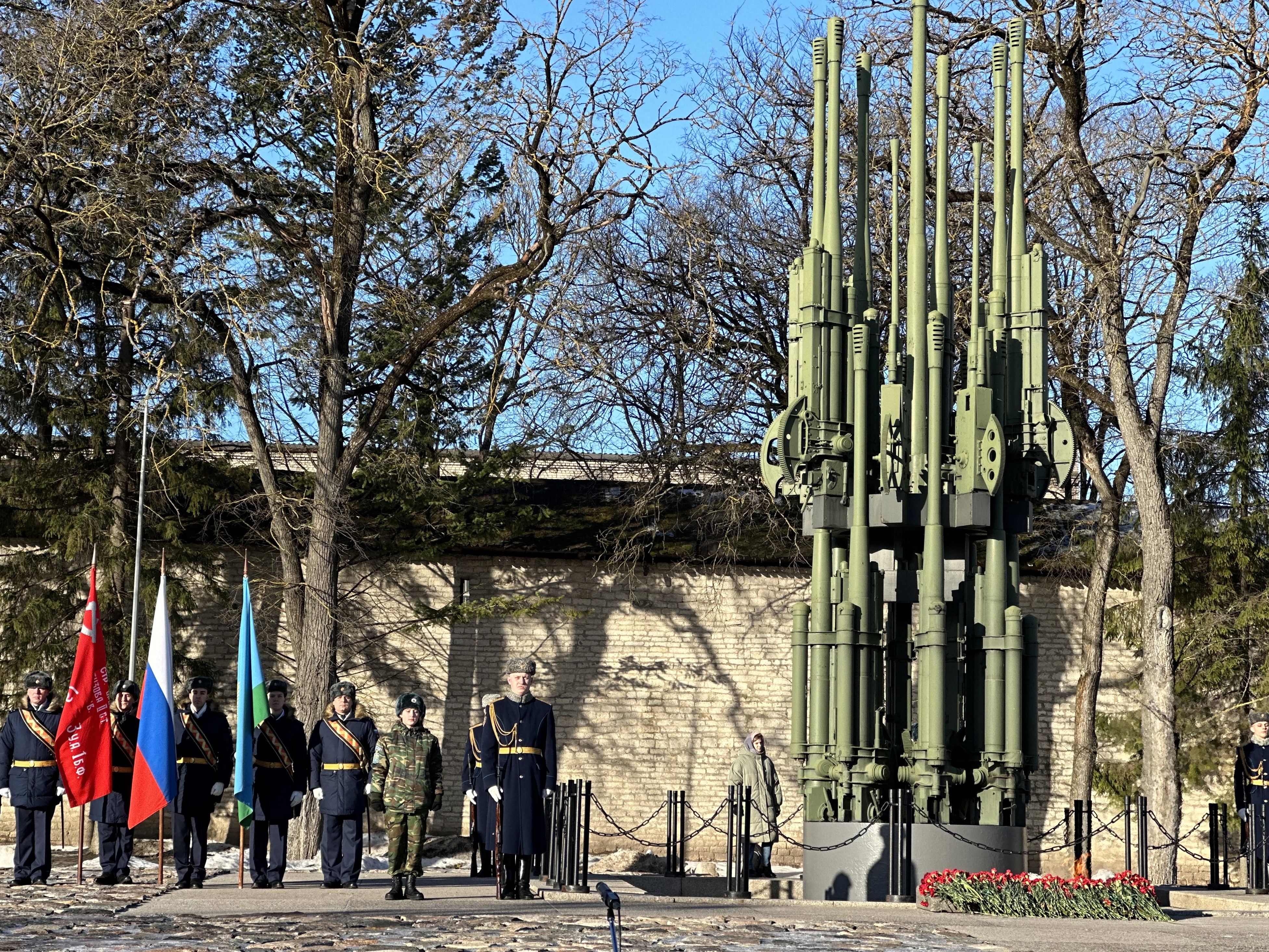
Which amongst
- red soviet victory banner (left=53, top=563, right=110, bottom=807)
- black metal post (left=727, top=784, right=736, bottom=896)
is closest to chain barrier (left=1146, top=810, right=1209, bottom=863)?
black metal post (left=727, top=784, right=736, bottom=896)

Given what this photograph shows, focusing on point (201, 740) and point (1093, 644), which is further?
point (1093, 644)

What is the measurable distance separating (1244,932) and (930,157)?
14524 mm

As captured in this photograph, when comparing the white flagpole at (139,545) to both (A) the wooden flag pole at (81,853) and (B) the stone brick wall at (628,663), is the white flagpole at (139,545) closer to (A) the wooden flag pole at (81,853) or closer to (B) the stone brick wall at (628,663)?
(B) the stone brick wall at (628,663)

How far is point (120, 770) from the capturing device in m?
14.6

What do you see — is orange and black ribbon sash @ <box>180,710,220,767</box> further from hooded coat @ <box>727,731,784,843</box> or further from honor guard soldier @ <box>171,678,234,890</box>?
hooded coat @ <box>727,731,784,843</box>

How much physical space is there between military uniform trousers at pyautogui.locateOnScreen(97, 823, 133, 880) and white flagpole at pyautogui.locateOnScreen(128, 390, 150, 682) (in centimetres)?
577

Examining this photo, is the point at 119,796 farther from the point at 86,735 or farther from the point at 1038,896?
the point at 1038,896

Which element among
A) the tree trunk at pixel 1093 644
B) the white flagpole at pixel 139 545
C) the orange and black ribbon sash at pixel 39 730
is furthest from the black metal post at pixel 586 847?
the tree trunk at pixel 1093 644

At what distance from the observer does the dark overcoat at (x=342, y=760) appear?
45.4 feet

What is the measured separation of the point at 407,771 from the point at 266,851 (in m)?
1.66

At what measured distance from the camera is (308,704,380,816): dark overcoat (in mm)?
13828

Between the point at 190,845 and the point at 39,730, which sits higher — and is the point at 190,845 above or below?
below

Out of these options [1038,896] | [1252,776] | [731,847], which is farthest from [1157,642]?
[1038,896]

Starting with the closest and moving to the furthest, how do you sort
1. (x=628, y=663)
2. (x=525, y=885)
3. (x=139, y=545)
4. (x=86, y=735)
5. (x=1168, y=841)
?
(x=525, y=885), (x=86, y=735), (x=1168, y=841), (x=139, y=545), (x=628, y=663)
